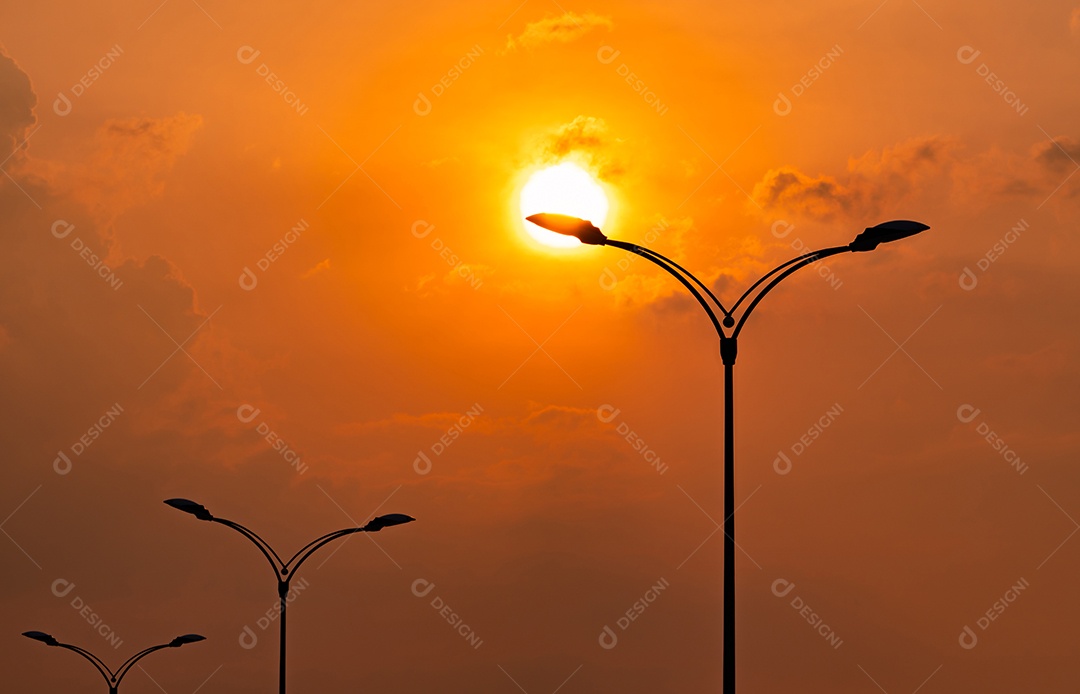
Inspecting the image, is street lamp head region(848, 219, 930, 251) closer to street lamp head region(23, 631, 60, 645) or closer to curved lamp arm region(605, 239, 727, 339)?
curved lamp arm region(605, 239, 727, 339)

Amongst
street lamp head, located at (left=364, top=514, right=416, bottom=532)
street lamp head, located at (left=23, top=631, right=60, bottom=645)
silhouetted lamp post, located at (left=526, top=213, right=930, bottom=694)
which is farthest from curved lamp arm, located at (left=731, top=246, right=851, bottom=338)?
street lamp head, located at (left=23, top=631, right=60, bottom=645)

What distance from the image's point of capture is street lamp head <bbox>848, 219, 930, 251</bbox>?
1894 centimetres

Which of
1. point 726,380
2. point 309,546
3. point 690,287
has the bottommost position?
point 726,380

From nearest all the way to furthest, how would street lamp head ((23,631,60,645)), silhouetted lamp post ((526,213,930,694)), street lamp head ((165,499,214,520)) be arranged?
silhouetted lamp post ((526,213,930,694)), street lamp head ((165,499,214,520)), street lamp head ((23,631,60,645))

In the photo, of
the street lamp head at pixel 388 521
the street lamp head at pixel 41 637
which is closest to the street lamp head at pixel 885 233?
the street lamp head at pixel 388 521

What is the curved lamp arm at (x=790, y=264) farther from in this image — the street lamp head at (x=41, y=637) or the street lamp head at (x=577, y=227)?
the street lamp head at (x=41, y=637)

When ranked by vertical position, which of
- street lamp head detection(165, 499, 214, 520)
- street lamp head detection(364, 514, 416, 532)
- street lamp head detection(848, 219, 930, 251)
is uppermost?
street lamp head detection(165, 499, 214, 520)

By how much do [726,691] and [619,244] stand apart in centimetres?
650

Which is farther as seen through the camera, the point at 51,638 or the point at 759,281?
the point at 51,638

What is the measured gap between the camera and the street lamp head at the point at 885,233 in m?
18.9

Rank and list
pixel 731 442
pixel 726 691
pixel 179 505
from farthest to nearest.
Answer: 1. pixel 179 505
2. pixel 731 442
3. pixel 726 691

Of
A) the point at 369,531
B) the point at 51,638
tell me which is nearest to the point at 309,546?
the point at 369,531

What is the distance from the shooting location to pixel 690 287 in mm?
20016

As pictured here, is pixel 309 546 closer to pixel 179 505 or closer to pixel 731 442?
pixel 179 505
